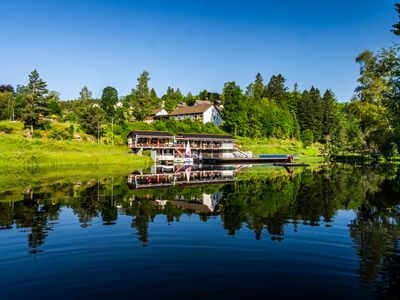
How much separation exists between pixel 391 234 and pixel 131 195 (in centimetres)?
1710

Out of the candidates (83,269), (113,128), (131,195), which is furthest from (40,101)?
(83,269)

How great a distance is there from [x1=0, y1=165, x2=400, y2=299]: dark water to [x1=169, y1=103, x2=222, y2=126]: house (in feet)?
277

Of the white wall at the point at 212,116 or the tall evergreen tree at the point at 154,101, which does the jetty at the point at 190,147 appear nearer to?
the white wall at the point at 212,116

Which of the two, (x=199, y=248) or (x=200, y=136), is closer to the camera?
(x=199, y=248)

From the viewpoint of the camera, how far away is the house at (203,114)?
107812 millimetres

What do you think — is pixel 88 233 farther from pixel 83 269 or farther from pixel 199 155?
pixel 199 155

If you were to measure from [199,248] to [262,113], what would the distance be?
95974mm

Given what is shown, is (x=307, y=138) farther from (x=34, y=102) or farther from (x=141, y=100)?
(x=34, y=102)

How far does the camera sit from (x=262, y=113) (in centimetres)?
10594

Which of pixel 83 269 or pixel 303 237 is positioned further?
pixel 303 237

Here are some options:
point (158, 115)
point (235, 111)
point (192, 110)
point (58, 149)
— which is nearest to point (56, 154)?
point (58, 149)

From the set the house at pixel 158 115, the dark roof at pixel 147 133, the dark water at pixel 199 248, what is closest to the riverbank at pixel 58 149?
the dark roof at pixel 147 133

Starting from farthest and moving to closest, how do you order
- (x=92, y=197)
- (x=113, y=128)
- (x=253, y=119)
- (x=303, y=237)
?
(x=253, y=119) < (x=113, y=128) < (x=92, y=197) < (x=303, y=237)

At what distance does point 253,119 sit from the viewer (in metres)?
102
